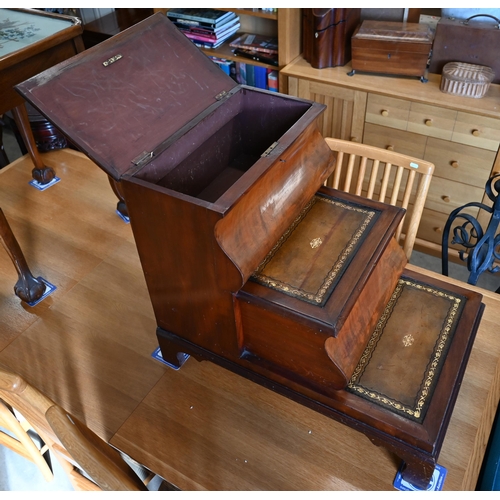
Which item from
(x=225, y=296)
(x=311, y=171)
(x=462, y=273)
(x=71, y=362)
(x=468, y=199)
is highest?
(x=311, y=171)

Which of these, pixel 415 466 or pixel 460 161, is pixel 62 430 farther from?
pixel 460 161

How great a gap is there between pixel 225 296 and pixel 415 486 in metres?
0.61

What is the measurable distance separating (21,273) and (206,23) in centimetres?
171

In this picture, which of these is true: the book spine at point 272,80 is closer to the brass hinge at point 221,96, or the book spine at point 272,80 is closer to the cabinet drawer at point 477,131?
the cabinet drawer at point 477,131

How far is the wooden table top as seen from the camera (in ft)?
3.96

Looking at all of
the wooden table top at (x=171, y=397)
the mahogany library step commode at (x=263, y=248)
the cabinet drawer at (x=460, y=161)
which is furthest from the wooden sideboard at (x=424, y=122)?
the mahogany library step commode at (x=263, y=248)

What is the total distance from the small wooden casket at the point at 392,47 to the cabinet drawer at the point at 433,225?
68 centimetres

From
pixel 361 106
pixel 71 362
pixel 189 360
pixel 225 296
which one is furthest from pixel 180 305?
pixel 361 106

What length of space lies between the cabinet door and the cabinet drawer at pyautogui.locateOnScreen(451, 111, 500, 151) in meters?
0.45

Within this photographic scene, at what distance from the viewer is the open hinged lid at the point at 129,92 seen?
104 centimetres

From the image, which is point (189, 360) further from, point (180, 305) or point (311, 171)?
point (311, 171)

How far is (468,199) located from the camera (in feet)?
7.94

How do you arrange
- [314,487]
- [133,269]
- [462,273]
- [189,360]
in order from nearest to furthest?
[314,487]
[189,360]
[133,269]
[462,273]

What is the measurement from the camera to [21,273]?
1701 millimetres
